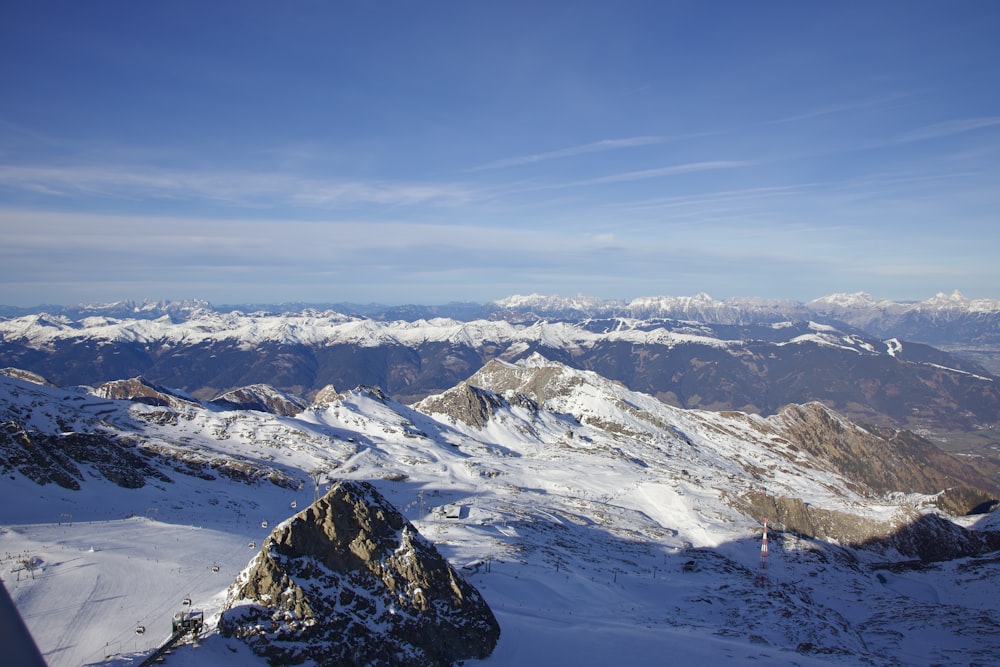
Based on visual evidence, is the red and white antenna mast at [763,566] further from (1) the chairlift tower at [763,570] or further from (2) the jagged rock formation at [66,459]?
(2) the jagged rock formation at [66,459]

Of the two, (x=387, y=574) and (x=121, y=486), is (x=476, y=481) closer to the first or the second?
(x=121, y=486)

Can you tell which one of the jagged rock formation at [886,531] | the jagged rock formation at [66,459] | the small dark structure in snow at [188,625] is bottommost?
the jagged rock formation at [886,531]

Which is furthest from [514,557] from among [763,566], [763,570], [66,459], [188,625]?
[66,459]

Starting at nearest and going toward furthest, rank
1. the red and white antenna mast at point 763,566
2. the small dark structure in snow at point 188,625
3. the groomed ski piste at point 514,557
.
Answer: the small dark structure in snow at point 188,625 → the groomed ski piste at point 514,557 → the red and white antenna mast at point 763,566

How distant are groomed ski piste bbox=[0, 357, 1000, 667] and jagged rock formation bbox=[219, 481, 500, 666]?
5.68 ft

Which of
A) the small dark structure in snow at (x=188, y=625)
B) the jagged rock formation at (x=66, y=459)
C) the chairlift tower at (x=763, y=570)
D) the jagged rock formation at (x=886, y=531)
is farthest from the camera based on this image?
the jagged rock formation at (x=886, y=531)

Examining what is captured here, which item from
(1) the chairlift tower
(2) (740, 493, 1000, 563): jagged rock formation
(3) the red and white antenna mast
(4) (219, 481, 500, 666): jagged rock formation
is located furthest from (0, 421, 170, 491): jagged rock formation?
(2) (740, 493, 1000, 563): jagged rock formation

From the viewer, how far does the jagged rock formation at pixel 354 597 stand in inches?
937

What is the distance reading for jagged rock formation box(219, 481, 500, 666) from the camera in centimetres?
2380

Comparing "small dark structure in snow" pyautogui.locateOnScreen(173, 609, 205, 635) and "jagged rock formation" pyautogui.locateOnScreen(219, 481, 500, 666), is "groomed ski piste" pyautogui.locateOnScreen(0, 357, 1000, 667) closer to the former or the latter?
"small dark structure in snow" pyautogui.locateOnScreen(173, 609, 205, 635)

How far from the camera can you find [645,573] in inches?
2611

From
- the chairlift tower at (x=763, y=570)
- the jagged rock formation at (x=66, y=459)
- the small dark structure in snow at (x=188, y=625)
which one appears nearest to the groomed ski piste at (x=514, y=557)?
the small dark structure in snow at (x=188, y=625)

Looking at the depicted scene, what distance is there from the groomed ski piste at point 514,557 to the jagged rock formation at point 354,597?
1731mm

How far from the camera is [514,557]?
57.8 metres
